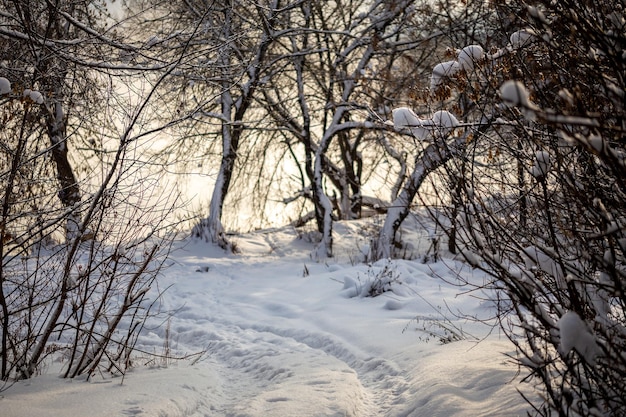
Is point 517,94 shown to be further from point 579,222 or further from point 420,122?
point 420,122

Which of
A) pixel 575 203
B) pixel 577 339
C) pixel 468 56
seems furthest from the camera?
pixel 468 56

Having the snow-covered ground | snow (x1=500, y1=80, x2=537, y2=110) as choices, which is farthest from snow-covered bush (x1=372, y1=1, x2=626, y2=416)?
the snow-covered ground

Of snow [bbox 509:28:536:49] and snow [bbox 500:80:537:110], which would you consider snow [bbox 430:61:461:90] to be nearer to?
snow [bbox 509:28:536:49]

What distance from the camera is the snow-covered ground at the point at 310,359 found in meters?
3.78

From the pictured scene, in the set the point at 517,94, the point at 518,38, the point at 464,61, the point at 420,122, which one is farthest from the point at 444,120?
the point at 517,94

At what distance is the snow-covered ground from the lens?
378 cm

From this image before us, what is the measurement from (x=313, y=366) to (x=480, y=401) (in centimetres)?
191

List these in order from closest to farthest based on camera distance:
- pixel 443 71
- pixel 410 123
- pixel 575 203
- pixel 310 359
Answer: pixel 575 203, pixel 410 123, pixel 443 71, pixel 310 359

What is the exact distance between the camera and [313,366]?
5059 millimetres

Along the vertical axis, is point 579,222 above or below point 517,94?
below

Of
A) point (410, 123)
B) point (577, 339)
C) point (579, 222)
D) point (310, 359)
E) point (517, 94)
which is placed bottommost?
point (310, 359)

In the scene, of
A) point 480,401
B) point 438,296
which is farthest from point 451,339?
point 438,296

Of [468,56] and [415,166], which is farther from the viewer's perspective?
[415,166]

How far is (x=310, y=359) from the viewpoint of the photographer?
532cm
